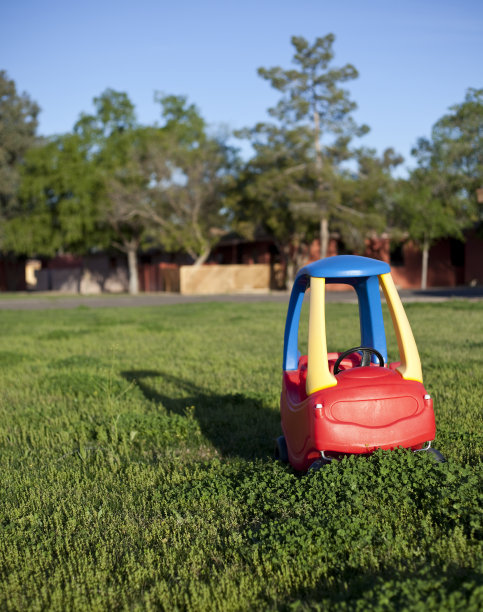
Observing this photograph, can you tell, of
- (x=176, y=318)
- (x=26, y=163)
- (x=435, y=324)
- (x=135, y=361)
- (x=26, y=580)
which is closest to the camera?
(x=26, y=580)

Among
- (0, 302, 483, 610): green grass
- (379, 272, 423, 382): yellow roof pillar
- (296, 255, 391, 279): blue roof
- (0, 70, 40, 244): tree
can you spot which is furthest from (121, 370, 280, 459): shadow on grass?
(0, 70, 40, 244): tree

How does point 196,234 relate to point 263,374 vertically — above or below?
above

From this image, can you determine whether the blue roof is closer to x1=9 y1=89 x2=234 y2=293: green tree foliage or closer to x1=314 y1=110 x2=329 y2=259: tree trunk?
x1=314 y1=110 x2=329 y2=259: tree trunk

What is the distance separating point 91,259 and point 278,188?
27.3 m

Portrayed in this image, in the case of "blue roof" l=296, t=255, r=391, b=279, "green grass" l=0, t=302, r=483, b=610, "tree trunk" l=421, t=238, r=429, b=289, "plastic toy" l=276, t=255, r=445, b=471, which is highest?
"tree trunk" l=421, t=238, r=429, b=289

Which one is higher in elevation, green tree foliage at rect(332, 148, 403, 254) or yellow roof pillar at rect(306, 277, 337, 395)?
green tree foliage at rect(332, 148, 403, 254)

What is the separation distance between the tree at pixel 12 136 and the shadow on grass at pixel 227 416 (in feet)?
137

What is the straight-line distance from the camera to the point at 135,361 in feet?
30.7

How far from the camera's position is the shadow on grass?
5.00 m

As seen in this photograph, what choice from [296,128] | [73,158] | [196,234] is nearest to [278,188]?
[296,128]

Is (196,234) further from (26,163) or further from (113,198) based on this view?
(26,163)

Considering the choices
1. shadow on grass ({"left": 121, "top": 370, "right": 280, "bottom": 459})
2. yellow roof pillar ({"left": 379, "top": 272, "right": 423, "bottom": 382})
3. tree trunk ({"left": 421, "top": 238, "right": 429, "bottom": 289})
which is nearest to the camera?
yellow roof pillar ({"left": 379, "top": 272, "right": 423, "bottom": 382})

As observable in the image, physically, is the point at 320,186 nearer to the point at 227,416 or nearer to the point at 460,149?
the point at 460,149

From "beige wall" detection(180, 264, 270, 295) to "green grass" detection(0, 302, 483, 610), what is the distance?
3467cm
